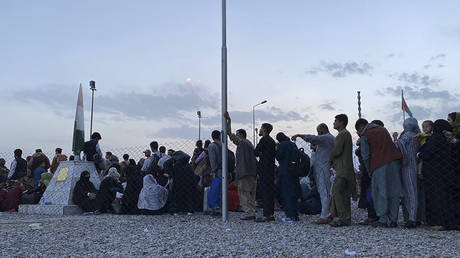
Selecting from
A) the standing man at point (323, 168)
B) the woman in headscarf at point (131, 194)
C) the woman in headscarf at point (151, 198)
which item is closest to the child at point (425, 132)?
the standing man at point (323, 168)

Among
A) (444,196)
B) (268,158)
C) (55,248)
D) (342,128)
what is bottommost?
(55,248)

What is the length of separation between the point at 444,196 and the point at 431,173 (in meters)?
0.39

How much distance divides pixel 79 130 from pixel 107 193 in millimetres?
2255

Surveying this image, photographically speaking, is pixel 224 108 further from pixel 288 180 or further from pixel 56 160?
pixel 56 160

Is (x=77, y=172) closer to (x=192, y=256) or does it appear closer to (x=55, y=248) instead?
(x=55, y=248)

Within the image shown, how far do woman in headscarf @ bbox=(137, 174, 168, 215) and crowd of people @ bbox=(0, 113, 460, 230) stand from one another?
2cm

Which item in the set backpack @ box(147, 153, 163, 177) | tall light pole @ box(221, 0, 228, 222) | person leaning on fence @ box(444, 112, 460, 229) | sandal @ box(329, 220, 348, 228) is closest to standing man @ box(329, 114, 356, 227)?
sandal @ box(329, 220, 348, 228)

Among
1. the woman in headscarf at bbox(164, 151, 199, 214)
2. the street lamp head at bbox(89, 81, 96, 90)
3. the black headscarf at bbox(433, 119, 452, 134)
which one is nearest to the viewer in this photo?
the black headscarf at bbox(433, 119, 452, 134)

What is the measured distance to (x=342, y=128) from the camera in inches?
291

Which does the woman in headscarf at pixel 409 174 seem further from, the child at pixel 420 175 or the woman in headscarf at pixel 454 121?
the woman in headscarf at pixel 454 121

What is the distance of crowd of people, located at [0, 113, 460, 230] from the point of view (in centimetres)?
673

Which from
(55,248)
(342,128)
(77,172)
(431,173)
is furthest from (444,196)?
(77,172)

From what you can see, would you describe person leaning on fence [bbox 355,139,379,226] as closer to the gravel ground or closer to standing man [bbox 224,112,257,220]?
the gravel ground

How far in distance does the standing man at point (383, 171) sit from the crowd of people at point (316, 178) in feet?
0.05
